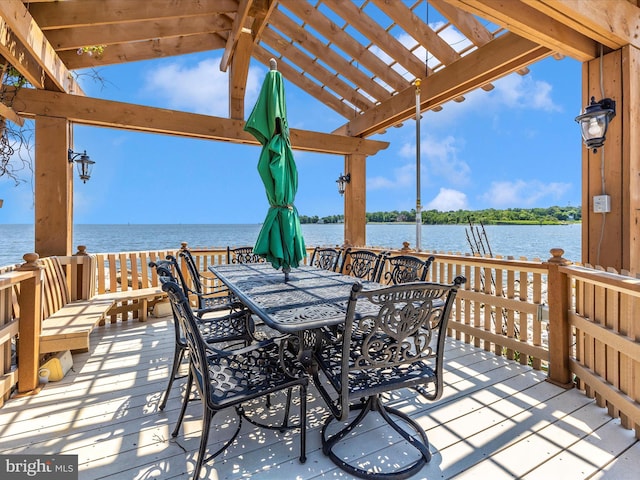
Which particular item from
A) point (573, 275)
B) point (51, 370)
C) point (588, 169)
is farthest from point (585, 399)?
point (51, 370)

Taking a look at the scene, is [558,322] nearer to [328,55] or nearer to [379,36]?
[379,36]

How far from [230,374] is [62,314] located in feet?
7.76

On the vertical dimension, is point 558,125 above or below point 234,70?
above

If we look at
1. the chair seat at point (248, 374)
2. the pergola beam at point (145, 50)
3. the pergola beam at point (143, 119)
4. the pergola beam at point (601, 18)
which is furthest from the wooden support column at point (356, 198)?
the chair seat at point (248, 374)

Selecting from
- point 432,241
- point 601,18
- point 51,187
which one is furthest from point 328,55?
point 432,241

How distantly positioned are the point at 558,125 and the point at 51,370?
38.4 m

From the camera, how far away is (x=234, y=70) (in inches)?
187

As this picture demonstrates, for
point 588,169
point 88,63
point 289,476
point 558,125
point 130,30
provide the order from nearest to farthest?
point 289,476 < point 588,169 < point 130,30 < point 88,63 < point 558,125

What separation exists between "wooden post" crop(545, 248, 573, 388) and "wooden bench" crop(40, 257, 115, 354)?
3.68 metres

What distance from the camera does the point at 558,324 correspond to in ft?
8.38

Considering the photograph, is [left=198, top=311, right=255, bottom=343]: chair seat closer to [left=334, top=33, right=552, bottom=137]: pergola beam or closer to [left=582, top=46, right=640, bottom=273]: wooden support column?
[left=582, top=46, right=640, bottom=273]: wooden support column

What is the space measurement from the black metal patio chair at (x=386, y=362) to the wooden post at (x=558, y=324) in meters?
1.42

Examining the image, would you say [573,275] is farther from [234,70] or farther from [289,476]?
[234,70]

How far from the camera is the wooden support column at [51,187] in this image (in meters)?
3.87
